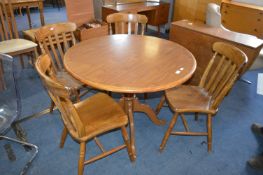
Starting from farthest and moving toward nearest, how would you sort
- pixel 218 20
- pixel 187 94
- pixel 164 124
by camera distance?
pixel 218 20 → pixel 164 124 → pixel 187 94

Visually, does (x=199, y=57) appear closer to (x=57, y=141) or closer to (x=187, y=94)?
(x=187, y=94)

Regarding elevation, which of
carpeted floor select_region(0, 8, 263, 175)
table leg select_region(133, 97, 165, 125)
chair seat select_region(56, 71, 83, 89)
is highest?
chair seat select_region(56, 71, 83, 89)

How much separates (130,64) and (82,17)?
2.03m

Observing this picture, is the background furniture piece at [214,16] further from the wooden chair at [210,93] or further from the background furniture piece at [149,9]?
the background furniture piece at [149,9]

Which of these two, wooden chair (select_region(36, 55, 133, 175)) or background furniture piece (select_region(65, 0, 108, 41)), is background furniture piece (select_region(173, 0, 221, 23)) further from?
wooden chair (select_region(36, 55, 133, 175))

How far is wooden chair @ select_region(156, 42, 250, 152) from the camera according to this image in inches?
66.7

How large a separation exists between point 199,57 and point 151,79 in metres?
1.35

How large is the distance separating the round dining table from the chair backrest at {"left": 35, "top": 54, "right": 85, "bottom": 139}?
8.2 inches

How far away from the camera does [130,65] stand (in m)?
1.66

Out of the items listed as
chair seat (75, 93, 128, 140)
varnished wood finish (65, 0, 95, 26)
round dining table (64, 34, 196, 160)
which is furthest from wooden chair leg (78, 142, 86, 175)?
Result: varnished wood finish (65, 0, 95, 26)

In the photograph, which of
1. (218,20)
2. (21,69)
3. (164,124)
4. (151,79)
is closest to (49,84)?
(151,79)

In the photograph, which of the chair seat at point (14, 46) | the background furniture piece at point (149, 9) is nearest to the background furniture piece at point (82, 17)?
the background furniture piece at point (149, 9)

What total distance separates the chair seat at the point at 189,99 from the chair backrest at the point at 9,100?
1201mm

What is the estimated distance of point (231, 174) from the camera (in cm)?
176
